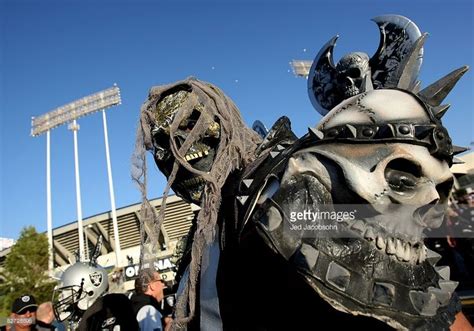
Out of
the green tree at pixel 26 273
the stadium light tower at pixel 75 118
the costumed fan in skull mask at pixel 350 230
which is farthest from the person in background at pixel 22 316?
the stadium light tower at pixel 75 118

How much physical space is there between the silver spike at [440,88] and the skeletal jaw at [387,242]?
38cm

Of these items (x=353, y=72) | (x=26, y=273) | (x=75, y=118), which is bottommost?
(x=26, y=273)

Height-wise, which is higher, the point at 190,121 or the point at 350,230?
the point at 190,121

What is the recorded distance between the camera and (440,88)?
1.23 meters

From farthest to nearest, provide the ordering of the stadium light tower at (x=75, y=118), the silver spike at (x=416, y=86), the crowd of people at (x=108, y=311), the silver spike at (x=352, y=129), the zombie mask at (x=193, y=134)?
the stadium light tower at (x=75, y=118) → the crowd of people at (x=108, y=311) → the zombie mask at (x=193, y=134) → the silver spike at (x=416, y=86) → the silver spike at (x=352, y=129)

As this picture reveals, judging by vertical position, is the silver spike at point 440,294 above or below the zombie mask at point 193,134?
below

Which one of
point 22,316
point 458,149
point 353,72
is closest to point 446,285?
point 458,149

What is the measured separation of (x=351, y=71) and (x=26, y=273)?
1176 inches

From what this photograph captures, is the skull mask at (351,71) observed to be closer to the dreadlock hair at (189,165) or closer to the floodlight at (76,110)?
the dreadlock hair at (189,165)

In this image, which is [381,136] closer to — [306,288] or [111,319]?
[306,288]

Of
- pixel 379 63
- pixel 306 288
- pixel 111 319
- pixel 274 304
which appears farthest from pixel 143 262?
pixel 111 319

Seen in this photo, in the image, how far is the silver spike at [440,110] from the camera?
115cm

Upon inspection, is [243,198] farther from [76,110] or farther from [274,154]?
[76,110]

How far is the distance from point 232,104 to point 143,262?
0.67 meters
